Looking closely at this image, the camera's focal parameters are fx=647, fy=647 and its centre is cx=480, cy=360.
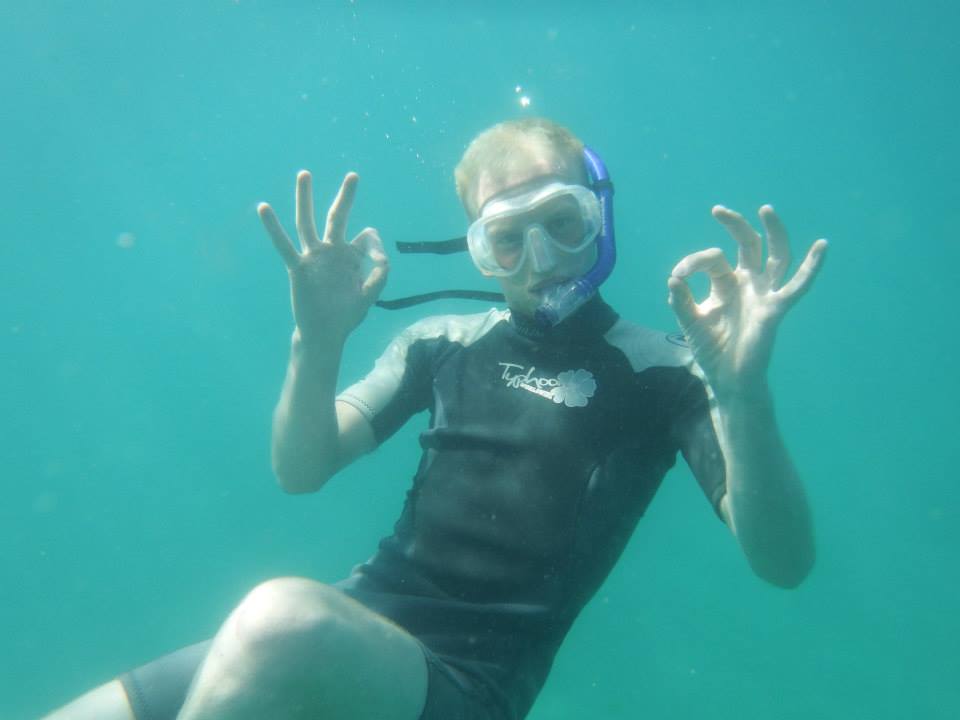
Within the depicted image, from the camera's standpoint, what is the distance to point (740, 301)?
205 centimetres

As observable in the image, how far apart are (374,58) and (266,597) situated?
2037 centimetres

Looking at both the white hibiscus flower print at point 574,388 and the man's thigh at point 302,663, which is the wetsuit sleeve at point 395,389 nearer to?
the white hibiscus flower print at point 574,388

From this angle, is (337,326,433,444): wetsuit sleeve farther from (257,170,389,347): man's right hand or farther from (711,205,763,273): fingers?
(711,205,763,273): fingers

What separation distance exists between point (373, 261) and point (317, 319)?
0.38m

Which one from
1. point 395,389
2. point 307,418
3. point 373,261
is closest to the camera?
point 307,418

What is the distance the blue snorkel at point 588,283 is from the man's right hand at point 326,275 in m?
0.73

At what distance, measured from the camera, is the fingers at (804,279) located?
1922mm

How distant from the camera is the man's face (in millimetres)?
Result: 2570

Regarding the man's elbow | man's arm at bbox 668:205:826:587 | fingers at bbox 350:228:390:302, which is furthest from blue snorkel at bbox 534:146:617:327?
the man's elbow

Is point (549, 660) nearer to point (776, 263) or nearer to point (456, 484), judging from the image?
point (456, 484)

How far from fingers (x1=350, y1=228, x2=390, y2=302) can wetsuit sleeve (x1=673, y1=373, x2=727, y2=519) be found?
1.26 meters

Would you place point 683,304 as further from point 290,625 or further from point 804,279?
point 290,625

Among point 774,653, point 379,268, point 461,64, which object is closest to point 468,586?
point 379,268

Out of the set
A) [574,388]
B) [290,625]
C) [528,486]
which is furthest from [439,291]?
[290,625]
